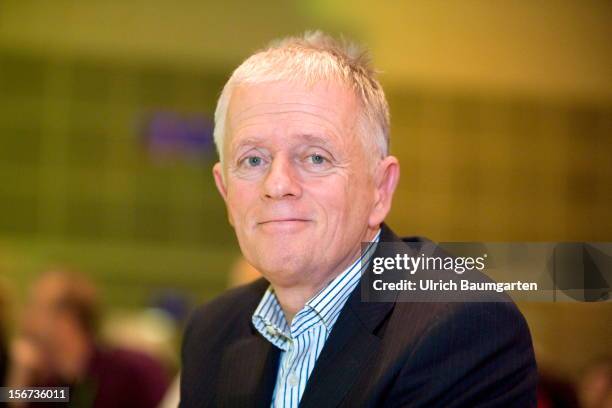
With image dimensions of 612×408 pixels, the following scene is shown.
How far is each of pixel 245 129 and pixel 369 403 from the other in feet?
2.49

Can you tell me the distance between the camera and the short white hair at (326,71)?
2199 mm

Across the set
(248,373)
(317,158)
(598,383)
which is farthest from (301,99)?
(598,383)

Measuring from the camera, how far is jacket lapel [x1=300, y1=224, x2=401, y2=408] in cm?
207

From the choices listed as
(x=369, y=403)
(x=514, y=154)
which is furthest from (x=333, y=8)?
(x=369, y=403)

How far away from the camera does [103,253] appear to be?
8.55 m

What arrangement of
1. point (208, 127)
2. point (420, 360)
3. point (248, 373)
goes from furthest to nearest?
point (208, 127) < point (248, 373) < point (420, 360)

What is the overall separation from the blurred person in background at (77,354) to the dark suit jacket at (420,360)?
192cm

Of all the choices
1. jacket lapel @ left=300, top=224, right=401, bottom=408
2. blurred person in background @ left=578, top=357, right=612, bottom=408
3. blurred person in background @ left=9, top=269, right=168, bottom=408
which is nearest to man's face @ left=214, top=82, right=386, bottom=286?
jacket lapel @ left=300, top=224, right=401, bottom=408

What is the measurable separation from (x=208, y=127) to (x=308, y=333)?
6.73m

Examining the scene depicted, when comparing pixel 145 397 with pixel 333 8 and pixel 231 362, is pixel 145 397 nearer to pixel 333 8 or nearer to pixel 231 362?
pixel 231 362

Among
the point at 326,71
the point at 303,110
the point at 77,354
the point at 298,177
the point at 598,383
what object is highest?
the point at 326,71

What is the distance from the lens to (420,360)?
1.97m

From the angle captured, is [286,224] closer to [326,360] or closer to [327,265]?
[327,265]

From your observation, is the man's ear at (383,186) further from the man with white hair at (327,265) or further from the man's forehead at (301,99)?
the man's forehead at (301,99)
